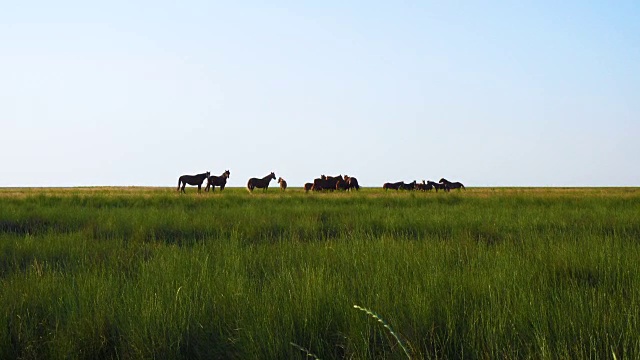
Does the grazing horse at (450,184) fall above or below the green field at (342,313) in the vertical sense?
above

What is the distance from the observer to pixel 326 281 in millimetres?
4121

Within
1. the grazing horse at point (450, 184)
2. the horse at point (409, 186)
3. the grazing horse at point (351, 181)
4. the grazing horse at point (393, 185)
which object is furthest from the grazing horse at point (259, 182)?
the grazing horse at point (450, 184)

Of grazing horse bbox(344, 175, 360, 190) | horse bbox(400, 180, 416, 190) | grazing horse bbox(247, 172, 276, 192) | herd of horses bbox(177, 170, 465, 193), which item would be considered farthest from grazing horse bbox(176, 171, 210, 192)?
horse bbox(400, 180, 416, 190)

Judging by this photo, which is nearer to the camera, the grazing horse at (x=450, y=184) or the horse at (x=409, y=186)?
the horse at (x=409, y=186)

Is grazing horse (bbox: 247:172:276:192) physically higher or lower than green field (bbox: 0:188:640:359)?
higher

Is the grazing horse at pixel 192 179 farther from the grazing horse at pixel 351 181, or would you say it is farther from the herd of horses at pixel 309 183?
the grazing horse at pixel 351 181

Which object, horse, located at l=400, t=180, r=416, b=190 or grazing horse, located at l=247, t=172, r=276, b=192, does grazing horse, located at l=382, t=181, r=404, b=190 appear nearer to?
horse, located at l=400, t=180, r=416, b=190

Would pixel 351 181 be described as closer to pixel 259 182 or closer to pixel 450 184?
pixel 259 182

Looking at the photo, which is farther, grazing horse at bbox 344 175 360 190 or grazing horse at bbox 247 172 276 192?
grazing horse at bbox 344 175 360 190

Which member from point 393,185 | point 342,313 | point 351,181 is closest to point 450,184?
point 393,185

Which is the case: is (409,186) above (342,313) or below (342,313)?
above

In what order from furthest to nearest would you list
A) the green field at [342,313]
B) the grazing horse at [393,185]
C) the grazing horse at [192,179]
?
the grazing horse at [393,185] → the grazing horse at [192,179] → the green field at [342,313]

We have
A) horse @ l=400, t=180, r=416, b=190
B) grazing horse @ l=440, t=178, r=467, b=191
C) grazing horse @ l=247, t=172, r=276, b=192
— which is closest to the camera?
grazing horse @ l=247, t=172, r=276, b=192

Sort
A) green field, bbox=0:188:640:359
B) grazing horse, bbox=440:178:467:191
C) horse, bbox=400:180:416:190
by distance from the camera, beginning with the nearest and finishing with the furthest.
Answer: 1. green field, bbox=0:188:640:359
2. horse, bbox=400:180:416:190
3. grazing horse, bbox=440:178:467:191
